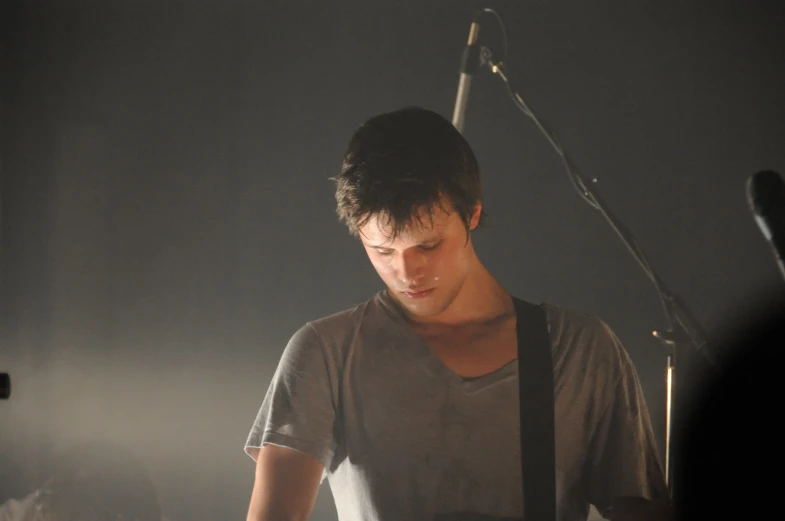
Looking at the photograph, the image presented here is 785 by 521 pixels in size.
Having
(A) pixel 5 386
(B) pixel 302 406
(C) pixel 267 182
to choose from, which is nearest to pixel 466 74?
(C) pixel 267 182

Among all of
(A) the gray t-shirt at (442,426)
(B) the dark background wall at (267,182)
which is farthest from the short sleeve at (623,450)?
(B) the dark background wall at (267,182)

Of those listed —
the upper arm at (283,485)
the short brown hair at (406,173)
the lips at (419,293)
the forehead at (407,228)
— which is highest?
the short brown hair at (406,173)

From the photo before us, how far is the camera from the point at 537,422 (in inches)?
43.9

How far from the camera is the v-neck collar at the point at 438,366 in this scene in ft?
3.68

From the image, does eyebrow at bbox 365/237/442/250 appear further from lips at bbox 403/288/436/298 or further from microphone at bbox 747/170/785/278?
microphone at bbox 747/170/785/278

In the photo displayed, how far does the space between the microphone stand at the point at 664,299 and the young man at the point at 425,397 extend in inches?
4.3

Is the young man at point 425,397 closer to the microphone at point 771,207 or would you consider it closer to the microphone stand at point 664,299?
the microphone stand at point 664,299

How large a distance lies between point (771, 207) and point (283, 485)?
0.79 metres

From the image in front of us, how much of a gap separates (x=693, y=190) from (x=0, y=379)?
1264 mm

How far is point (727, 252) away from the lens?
1258 millimetres

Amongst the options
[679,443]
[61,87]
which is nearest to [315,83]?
[61,87]

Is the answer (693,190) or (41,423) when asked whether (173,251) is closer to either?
(41,423)

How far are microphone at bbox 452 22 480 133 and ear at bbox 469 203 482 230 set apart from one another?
185 mm

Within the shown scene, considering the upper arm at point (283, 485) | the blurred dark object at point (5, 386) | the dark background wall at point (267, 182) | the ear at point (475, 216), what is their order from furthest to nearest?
1. the blurred dark object at point (5, 386)
2. the dark background wall at point (267, 182)
3. the ear at point (475, 216)
4. the upper arm at point (283, 485)
